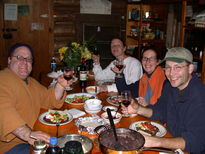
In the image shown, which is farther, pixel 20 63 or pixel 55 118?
pixel 20 63

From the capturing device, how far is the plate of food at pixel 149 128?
159 cm

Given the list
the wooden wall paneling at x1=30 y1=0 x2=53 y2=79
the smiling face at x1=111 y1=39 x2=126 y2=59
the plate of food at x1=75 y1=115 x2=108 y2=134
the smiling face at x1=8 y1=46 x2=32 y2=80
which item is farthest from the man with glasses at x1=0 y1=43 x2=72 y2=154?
the wooden wall paneling at x1=30 y1=0 x2=53 y2=79

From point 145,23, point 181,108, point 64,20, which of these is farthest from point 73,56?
point 145,23

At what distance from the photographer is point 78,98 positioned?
230 cm

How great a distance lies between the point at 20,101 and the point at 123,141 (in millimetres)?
1037

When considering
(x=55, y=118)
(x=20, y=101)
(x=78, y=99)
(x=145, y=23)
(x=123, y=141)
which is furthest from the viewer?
(x=145, y=23)

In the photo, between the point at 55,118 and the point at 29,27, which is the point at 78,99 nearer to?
the point at 55,118

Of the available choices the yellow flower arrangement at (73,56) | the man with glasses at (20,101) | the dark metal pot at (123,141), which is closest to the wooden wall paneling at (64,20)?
the yellow flower arrangement at (73,56)

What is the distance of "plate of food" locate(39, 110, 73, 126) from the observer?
1.74 meters

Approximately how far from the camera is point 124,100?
1859 mm

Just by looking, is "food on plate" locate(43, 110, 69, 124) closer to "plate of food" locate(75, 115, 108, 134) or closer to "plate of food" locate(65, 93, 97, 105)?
"plate of food" locate(75, 115, 108, 134)

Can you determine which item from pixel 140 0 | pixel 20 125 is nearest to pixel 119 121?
pixel 20 125

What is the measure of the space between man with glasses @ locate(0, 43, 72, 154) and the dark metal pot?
1.43 feet

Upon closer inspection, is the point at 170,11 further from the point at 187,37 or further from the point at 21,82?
the point at 21,82
